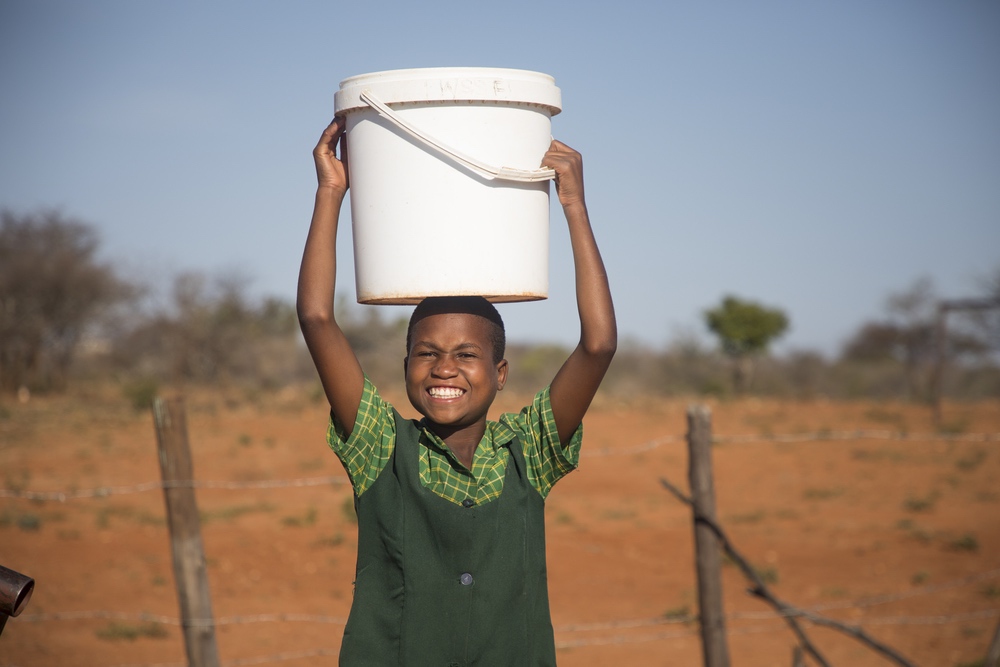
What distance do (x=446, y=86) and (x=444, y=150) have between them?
13cm

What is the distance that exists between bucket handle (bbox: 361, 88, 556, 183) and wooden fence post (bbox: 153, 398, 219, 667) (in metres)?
2.52

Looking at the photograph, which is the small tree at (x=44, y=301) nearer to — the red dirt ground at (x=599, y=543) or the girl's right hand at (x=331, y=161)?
the red dirt ground at (x=599, y=543)

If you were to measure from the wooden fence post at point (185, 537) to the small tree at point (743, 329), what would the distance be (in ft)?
80.4

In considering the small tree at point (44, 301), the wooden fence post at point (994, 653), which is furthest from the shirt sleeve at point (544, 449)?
the small tree at point (44, 301)

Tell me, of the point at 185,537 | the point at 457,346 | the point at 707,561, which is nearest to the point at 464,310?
the point at 457,346

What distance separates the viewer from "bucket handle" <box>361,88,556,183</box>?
6.44 feet

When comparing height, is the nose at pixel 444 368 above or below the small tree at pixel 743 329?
below

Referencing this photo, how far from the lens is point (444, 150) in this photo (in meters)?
1.97

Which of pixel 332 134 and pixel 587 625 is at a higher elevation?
pixel 332 134

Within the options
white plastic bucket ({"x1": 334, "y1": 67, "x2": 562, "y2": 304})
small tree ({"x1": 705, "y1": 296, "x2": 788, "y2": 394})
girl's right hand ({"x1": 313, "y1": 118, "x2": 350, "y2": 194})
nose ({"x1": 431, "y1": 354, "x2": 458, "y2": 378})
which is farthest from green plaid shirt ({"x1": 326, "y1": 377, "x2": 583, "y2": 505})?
small tree ({"x1": 705, "y1": 296, "x2": 788, "y2": 394})

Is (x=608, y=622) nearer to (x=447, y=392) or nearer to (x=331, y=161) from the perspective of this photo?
(x=447, y=392)

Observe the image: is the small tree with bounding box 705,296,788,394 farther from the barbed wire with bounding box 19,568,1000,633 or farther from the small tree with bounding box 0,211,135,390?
the barbed wire with bounding box 19,568,1000,633

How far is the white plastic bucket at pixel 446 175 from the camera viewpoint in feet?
6.49

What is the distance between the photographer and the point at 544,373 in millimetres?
31047
